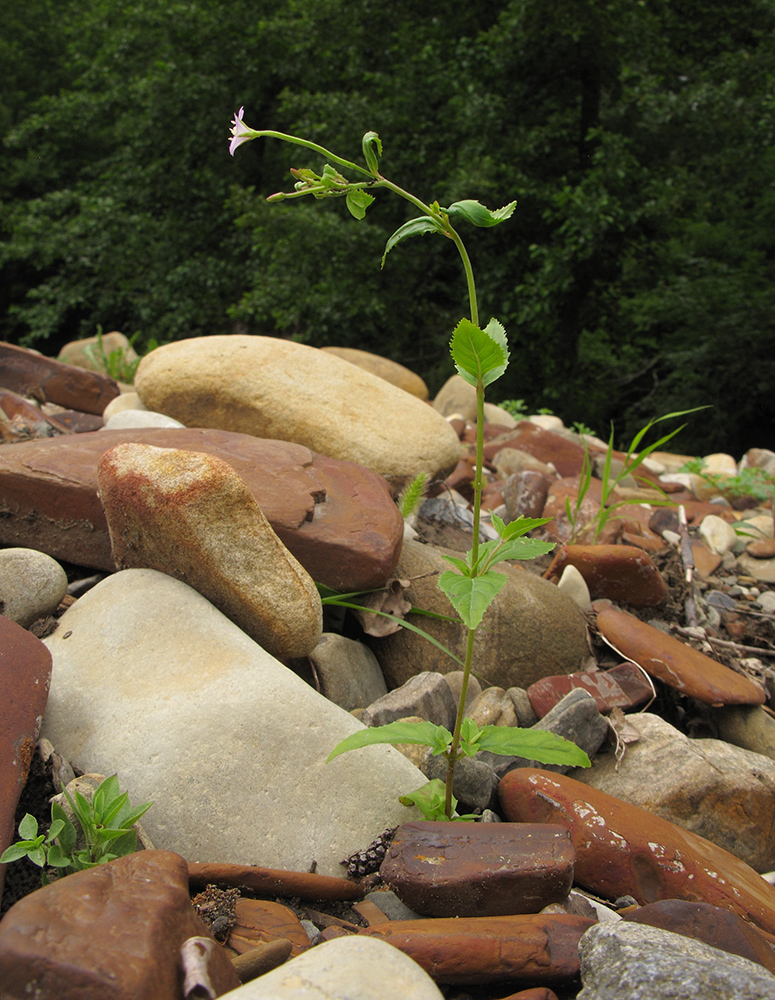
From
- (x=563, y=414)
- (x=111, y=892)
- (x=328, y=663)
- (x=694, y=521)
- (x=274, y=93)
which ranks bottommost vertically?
(x=563, y=414)

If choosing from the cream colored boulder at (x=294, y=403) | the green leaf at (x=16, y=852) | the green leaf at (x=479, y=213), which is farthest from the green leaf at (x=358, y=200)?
the cream colored boulder at (x=294, y=403)

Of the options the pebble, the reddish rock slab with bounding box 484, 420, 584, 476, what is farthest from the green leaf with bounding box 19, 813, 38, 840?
the reddish rock slab with bounding box 484, 420, 584, 476

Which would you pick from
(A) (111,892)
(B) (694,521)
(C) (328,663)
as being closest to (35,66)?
Answer: (B) (694,521)

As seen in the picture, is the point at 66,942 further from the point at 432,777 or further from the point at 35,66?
the point at 35,66

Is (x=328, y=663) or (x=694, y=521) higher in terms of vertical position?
(x=328, y=663)

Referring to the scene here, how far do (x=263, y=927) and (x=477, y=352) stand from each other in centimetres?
113

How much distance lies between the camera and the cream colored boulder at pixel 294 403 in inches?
146

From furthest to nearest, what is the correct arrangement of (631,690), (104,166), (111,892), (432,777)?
(104,166) → (631,690) → (432,777) → (111,892)

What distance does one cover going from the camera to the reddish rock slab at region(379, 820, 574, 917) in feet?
4.74

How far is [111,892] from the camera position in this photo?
46.7 inches

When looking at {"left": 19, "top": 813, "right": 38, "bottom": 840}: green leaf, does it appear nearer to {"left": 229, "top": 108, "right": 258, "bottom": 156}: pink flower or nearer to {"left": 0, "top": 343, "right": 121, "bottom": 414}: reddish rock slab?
{"left": 229, "top": 108, "right": 258, "bottom": 156}: pink flower

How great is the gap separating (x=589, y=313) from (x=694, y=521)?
672 centimetres

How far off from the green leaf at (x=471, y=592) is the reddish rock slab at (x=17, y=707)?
0.92m

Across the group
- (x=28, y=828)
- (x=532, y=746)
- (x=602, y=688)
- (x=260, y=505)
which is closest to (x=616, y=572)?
(x=602, y=688)
